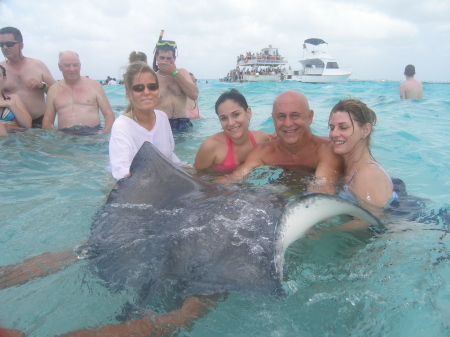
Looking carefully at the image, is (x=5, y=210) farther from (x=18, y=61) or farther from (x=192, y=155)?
(x=18, y=61)

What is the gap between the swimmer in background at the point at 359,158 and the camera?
2.87 m

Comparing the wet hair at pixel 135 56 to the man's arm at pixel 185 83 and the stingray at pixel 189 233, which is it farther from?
the stingray at pixel 189 233

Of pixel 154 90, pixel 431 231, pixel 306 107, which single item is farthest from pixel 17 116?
pixel 431 231

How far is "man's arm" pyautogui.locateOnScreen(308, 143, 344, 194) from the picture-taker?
3.25 meters

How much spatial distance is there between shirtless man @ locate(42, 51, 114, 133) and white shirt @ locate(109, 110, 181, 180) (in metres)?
3.20

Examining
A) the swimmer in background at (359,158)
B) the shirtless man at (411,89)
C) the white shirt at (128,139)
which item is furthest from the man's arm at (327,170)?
the shirtless man at (411,89)

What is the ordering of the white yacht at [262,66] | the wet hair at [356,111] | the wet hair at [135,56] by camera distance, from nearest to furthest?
the wet hair at [356,111], the wet hair at [135,56], the white yacht at [262,66]

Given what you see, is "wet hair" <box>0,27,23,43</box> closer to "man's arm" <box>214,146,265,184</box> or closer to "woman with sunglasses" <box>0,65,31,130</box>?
"woman with sunglasses" <box>0,65,31,130</box>

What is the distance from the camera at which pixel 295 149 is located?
390 centimetres

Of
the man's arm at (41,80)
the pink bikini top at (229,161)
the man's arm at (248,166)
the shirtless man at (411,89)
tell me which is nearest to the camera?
the man's arm at (248,166)

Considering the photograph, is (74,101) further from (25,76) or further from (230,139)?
(230,139)

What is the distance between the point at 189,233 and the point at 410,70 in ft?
44.8

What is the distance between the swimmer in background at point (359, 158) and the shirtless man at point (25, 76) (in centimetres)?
629

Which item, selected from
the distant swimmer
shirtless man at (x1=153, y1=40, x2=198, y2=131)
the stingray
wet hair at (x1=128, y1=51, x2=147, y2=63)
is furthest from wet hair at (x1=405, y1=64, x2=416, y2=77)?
the distant swimmer
